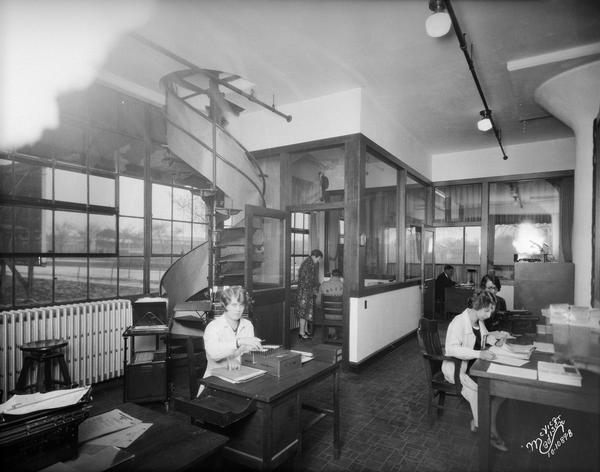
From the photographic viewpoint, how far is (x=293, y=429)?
244 centimetres

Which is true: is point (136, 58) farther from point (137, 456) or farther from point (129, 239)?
point (137, 456)

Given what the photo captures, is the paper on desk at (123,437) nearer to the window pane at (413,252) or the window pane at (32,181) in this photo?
the window pane at (32,181)

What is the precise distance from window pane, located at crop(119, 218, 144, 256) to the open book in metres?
4.40

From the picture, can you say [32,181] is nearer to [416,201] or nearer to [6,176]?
[6,176]

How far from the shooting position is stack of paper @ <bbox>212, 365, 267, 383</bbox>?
233 cm

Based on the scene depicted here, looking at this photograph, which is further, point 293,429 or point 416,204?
point 416,204

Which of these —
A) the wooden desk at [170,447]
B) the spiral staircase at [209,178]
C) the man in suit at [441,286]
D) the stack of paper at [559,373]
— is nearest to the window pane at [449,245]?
the man in suit at [441,286]

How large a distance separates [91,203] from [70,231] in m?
0.43

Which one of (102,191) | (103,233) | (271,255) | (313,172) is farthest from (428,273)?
(102,191)

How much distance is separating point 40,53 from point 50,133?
6.25 ft

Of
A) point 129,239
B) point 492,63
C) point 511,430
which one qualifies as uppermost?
point 492,63

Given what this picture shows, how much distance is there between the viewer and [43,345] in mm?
3646

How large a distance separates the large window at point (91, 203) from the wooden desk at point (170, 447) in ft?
10.1

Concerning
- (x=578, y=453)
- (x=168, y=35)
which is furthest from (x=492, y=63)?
(x=578, y=453)
